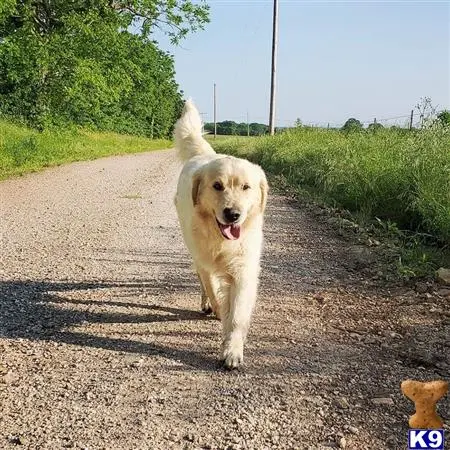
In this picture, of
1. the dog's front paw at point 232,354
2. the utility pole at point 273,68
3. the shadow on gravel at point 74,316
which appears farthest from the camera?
the utility pole at point 273,68

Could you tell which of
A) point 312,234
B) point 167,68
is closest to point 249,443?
point 312,234

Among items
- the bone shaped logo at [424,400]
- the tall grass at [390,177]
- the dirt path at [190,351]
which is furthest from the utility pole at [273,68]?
the bone shaped logo at [424,400]

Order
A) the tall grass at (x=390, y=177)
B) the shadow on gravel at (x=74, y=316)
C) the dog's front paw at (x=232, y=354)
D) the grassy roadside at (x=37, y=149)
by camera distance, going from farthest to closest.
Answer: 1. the grassy roadside at (x=37, y=149)
2. the tall grass at (x=390, y=177)
3. the shadow on gravel at (x=74, y=316)
4. the dog's front paw at (x=232, y=354)

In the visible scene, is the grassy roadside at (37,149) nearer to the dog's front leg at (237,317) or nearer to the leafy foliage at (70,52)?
the leafy foliage at (70,52)

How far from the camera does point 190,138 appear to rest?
5.29 meters

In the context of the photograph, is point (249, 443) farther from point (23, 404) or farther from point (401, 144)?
point (401, 144)

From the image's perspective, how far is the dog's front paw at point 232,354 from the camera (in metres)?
3.06

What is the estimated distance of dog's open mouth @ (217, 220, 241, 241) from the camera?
3502 millimetres

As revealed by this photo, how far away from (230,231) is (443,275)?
2102 mm

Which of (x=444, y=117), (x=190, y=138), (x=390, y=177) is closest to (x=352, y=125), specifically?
(x=444, y=117)

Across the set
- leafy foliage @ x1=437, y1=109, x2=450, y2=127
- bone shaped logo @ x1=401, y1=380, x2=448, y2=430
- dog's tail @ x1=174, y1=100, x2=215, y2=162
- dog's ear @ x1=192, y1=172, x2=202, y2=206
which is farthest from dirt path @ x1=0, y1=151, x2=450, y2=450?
leafy foliage @ x1=437, y1=109, x2=450, y2=127

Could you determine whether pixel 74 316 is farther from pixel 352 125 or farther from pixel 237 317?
pixel 352 125

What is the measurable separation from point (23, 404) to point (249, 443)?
1.11 meters

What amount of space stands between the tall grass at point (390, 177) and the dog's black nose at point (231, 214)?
9.61 feet
